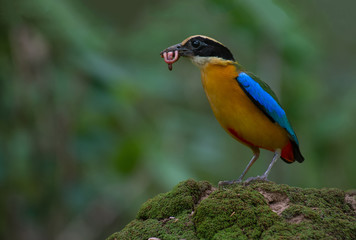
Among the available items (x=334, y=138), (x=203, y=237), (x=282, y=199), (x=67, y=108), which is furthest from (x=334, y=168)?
(x=203, y=237)

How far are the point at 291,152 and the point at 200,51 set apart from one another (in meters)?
1.34

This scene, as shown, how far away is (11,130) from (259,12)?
12.6ft

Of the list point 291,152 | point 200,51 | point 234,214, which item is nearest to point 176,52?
point 200,51

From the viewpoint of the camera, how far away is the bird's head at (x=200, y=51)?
5.39 m

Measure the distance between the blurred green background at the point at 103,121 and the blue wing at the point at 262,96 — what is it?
1.84 meters

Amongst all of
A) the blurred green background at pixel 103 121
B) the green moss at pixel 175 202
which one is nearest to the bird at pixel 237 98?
the green moss at pixel 175 202

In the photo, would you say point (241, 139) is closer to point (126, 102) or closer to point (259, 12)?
point (259, 12)

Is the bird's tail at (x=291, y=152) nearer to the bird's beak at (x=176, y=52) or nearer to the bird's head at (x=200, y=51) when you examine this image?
the bird's head at (x=200, y=51)

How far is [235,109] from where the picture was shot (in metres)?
5.23

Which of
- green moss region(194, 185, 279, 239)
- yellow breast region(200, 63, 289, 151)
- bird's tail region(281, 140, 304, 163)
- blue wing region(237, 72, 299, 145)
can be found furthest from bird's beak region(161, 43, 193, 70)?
green moss region(194, 185, 279, 239)

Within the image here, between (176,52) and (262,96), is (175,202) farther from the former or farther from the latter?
(176,52)

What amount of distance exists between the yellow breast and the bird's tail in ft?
0.92

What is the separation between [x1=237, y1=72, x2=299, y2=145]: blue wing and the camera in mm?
5234

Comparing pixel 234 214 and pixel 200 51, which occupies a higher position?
pixel 200 51
